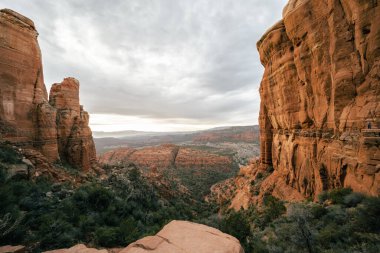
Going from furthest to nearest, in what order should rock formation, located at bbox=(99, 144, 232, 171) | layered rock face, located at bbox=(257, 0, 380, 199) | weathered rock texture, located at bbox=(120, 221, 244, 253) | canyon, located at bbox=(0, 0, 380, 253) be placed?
rock formation, located at bbox=(99, 144, 232, 171)
layered rock face, located at bbox=(257, 0, 380, 199)
canyon, located at bbox=(0, 0, 380, 253)
weathered rock texture, located at bbox=(120, 221, 244, 253)

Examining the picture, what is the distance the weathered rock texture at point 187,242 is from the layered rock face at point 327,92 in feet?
30.7

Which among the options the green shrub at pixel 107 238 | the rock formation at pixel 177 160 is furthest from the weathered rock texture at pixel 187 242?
the rock formation at pixel 177 160

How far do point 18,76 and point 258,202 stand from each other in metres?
30.3

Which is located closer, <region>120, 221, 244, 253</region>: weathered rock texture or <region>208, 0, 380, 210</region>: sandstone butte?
<region>120, 221, 244, 253</region>: weathered rock texture

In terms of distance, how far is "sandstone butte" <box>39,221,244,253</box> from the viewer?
4.82 meters

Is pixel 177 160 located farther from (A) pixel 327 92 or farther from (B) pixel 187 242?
(B) pixel 187 242

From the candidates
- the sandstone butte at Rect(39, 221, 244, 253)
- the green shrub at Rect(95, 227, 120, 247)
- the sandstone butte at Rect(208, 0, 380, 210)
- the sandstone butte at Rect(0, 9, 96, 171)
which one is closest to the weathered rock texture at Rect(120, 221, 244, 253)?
the sandstone butte at Rect(39, 221, 244, 253)

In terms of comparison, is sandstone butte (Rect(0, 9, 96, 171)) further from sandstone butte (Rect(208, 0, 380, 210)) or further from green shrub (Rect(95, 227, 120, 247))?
sandstone butte (Rect(208, 0, 380, 210))

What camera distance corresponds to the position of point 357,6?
9.84 metres

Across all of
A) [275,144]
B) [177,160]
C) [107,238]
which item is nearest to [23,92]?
[107,238]

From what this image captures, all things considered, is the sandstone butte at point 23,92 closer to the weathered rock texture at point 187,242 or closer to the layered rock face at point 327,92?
the weathered rock texture at point 187,242

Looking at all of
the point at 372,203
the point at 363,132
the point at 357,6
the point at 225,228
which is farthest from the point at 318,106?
the point at 225,228

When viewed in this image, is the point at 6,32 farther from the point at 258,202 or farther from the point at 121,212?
the point at 258,202

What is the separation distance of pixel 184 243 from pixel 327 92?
47.7ft
